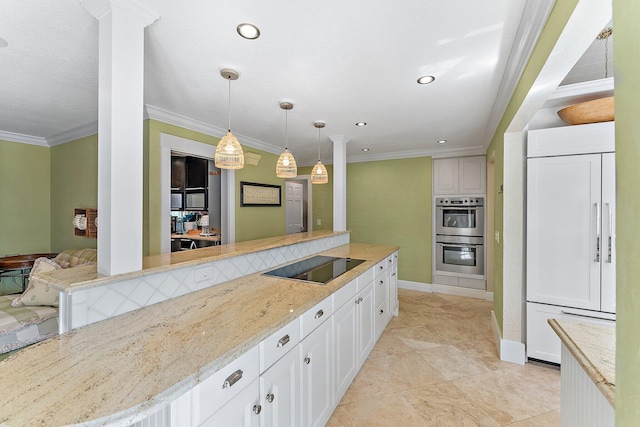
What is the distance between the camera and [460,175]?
452 cm

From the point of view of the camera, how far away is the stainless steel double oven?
4.35 meters

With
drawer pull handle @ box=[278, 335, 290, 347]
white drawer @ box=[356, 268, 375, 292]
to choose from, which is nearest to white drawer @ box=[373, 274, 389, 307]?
white drawer @ box=[356, 268, 375, 292]

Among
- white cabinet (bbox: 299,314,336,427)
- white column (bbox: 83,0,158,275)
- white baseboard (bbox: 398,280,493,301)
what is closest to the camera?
white column (bbox: 83,0,158,275)

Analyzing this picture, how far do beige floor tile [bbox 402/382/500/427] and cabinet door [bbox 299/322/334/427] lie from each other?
2.25 feet

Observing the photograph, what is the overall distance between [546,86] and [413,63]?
2.71 ft

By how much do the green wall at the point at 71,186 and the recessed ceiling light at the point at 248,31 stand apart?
3.17 metres

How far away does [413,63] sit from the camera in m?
1.90

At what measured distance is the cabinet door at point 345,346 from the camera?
1.82 m

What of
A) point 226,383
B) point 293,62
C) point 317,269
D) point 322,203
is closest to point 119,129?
point 293,62

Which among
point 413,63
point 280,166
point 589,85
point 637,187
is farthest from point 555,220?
point 280,166

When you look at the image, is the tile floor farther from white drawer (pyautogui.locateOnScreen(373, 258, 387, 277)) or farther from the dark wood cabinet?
the dark wood cabinet

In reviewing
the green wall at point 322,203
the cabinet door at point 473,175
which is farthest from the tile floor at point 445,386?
the green wall at point 322,203

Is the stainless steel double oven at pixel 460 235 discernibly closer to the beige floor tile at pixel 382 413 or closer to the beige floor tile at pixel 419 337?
the beige floor tile at pixel 419 337

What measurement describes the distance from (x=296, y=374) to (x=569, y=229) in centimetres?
252
